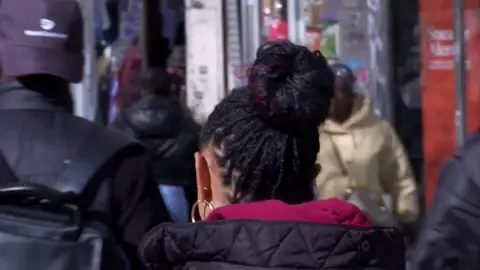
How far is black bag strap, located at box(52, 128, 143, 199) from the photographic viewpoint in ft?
10.2

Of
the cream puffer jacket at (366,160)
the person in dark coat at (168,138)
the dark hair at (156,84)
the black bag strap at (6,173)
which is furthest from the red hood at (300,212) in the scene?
the dark hair at (156,84)

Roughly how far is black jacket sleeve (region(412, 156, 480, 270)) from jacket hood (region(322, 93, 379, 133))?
2714 millimetres

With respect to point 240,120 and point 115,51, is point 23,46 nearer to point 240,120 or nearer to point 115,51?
point 240,120

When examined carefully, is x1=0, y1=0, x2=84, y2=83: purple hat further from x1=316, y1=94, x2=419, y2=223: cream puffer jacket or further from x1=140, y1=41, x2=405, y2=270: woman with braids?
x1=316, y1=94, x2=419, y2=223: cream puffer jacket

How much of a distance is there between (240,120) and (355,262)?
46cm

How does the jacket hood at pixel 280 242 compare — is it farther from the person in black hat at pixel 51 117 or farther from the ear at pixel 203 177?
the person in black hat at pixel 51 117


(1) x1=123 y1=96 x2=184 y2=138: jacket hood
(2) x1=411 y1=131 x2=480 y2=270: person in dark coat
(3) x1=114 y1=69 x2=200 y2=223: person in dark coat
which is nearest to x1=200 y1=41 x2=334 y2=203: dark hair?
(2) x1=411 y1=131 x2=480 y2=270: person in dark coat

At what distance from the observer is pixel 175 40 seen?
8906 millimetres

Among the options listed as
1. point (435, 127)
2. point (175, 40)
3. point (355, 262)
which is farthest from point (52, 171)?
point (175, 40)

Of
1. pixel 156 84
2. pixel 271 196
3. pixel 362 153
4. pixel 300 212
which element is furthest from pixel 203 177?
pixel 156 84

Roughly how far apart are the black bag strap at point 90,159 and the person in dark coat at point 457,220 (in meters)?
0.89

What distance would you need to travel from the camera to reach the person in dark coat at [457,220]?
3197 millimetres

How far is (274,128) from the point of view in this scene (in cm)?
267

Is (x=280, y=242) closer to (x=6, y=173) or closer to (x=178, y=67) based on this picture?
(x=6, y=173)
